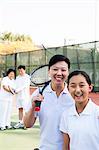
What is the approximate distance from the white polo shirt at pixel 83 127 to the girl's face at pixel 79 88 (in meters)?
0.08

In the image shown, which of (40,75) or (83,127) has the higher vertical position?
(40,75)

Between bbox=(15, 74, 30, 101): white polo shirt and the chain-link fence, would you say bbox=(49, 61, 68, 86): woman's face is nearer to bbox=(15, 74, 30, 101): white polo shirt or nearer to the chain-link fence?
bbox=(15, 74, 30, 101): white polo shirt

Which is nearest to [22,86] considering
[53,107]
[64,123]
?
[53,107]

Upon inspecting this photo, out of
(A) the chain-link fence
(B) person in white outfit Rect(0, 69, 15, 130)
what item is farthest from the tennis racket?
(A) the chain-link fence

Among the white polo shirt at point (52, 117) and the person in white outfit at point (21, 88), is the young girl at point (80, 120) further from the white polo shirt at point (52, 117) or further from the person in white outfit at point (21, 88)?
the person in white outfit at point (21, 88)

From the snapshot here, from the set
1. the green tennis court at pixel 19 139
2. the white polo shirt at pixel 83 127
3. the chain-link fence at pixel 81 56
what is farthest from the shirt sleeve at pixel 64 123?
the chain-link fence at pixel 81 56

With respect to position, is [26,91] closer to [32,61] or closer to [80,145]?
[80,145]

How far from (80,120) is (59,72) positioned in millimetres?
403

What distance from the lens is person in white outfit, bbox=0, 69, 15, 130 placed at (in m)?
9.47

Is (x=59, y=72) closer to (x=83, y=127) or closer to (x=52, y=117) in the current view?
(x=52, y=117)

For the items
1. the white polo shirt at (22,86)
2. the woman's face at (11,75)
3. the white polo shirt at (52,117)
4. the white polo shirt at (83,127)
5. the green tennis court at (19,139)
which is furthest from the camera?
the white polo shirt at (22,86)

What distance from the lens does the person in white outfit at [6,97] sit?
373 inches

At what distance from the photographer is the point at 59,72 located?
2.77 meters

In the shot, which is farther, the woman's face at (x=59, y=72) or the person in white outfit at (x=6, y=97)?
the person in white outfit at (x=6, y=97)
